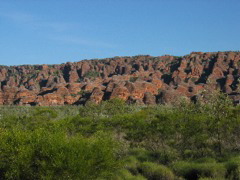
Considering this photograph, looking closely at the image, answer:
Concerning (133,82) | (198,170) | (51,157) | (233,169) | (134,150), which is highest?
(133,82)

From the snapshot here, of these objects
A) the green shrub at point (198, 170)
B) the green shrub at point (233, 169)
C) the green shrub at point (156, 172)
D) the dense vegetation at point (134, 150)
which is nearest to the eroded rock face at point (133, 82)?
the dense vegetation at point (134, 150)

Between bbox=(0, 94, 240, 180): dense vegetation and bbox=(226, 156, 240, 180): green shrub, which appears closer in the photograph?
bbox=(0, 94, 240, 180): dense vegetation

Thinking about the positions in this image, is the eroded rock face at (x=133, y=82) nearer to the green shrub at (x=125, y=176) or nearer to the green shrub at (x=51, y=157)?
the green shrub at (x=125, y=176)

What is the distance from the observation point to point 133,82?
397 feet

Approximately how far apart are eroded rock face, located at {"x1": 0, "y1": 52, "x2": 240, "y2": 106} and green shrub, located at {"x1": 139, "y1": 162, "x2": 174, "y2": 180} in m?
43.6

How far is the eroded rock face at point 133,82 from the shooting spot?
109m

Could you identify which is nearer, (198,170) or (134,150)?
(198,170)

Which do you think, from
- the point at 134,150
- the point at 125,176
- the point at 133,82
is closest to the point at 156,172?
the point at 125,176

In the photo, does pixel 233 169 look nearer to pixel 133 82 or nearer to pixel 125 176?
pixel 125 176

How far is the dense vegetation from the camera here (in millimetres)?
12906

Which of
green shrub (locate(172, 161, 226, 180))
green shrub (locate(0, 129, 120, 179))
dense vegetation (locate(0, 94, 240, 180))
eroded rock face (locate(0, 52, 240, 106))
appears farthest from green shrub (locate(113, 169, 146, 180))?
eroded rock face (locate(0, 52, 240, 106))

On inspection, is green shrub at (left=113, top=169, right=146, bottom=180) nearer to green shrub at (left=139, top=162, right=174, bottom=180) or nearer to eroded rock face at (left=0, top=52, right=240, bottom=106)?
green shrub at (left=139, top=162, right=174, bottom=180)

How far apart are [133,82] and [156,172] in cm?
10315

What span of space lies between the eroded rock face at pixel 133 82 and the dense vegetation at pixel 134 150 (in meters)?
35.1
